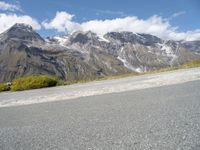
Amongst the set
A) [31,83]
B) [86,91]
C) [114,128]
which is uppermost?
[31,83]

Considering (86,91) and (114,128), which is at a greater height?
(86,91)

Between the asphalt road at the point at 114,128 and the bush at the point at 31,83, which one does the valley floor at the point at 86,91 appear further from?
the bush at the point at 31,83

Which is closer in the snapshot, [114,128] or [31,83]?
[114,128]

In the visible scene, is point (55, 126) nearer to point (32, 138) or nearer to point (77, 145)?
point (32, 138)

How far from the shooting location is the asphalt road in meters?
6.30

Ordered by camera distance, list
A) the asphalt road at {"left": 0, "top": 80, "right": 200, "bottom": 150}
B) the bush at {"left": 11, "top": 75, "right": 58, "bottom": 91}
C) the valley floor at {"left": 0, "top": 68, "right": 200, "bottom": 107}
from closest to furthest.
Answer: the asphalt road at {"left": 0, "top": 80, "right": 200, "bottom": 150}
the valley floor at {"left": 0, "top": 68, "right": 200, "bottom": 107}
the bush at {"left": 11, "top": 75, "right": 58, "bottom": 91}

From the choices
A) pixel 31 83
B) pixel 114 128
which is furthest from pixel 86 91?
pixel 31 83

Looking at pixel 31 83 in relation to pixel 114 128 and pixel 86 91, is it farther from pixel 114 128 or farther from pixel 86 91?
pixel 114 128

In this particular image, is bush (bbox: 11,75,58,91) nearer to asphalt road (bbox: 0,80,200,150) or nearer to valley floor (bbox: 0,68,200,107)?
valley floor (bbox: 0,68,200,107)

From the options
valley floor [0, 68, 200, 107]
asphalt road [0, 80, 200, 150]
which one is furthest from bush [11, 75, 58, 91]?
asphalt road [0, 80, 200, 150]

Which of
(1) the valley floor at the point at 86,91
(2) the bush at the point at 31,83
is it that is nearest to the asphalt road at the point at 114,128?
(1) the valley floor at the point at 86,91

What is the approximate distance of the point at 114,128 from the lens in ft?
25.5

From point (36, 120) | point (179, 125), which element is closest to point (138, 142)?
point (179, 125)

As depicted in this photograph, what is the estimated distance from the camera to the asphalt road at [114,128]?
6.30 meters
